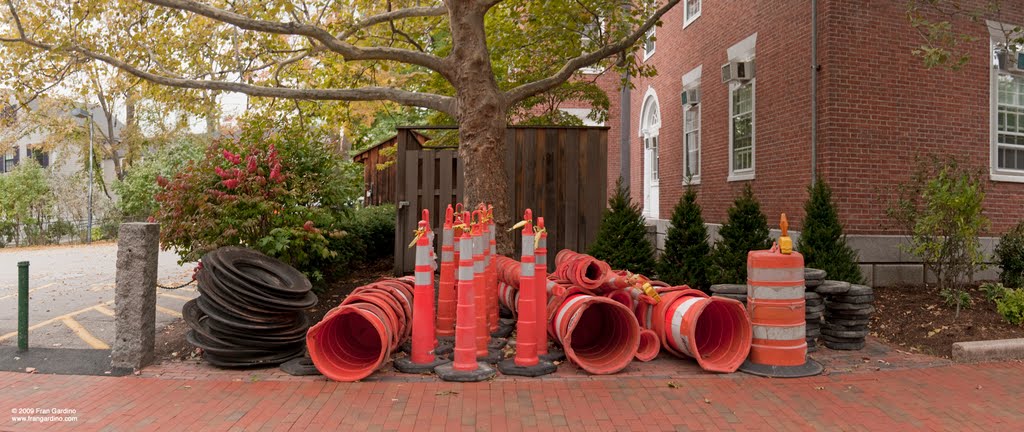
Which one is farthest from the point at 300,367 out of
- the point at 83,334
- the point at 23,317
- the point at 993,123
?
the point at 993,123

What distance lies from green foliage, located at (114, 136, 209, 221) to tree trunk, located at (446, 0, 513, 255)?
23146 millimetres

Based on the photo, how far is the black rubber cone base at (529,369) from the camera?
19.5 feet

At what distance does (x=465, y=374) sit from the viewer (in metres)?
5.82

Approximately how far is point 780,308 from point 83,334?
25.0 feet

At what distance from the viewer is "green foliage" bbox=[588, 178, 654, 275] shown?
10179 mm

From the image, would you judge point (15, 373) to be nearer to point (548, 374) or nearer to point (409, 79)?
point (548, 374)

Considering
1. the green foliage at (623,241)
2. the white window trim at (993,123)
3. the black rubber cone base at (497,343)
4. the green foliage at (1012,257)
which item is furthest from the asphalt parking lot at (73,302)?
the white window trim at (993,123)

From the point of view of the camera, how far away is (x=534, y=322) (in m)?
6.20

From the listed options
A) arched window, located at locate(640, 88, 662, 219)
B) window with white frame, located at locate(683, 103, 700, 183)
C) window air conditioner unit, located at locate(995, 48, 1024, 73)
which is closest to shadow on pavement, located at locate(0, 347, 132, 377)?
window with white frame, located at locate(683, 103, 700, 183)

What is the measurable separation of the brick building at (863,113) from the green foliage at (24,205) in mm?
27767

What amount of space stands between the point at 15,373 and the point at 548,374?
4880 mm

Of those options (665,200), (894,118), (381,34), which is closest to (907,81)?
(894,118)

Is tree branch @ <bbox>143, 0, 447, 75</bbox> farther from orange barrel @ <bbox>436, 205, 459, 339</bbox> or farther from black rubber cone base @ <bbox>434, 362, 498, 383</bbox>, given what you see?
black rubber cone base @ <bbox>434, 362, 498, 383</bbox>

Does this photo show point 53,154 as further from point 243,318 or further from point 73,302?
point 243,318
